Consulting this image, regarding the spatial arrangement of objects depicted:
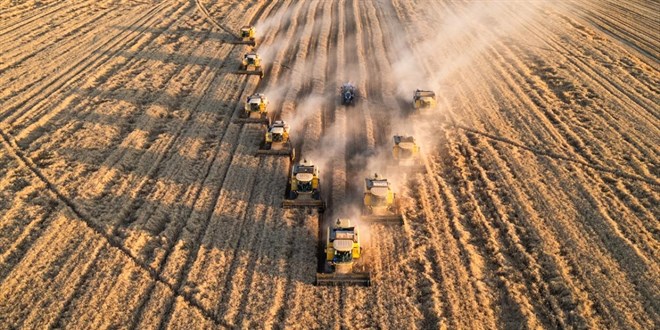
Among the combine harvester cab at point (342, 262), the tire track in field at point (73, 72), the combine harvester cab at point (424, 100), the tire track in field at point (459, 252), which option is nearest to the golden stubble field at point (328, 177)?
the tire track in field at point (459, 252)

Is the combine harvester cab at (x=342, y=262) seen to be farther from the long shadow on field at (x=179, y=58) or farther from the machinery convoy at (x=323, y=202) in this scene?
the long shadow on field at (x=179, y=58)

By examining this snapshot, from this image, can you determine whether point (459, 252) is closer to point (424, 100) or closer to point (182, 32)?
point (424, 100)

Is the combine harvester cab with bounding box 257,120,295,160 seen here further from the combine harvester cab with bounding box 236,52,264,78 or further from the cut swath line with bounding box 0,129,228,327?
the combine harvester cab with bounding box 236,52,264,78

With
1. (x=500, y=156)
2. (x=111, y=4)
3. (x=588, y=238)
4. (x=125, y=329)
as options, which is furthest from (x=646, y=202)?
(x=111, y=4)

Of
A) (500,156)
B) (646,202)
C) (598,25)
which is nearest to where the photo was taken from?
(646,202)

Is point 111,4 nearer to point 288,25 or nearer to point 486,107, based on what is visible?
point 288,25

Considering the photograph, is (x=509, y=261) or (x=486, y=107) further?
(x=486, y=107)

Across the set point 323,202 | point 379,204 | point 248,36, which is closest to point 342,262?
point 379,204
